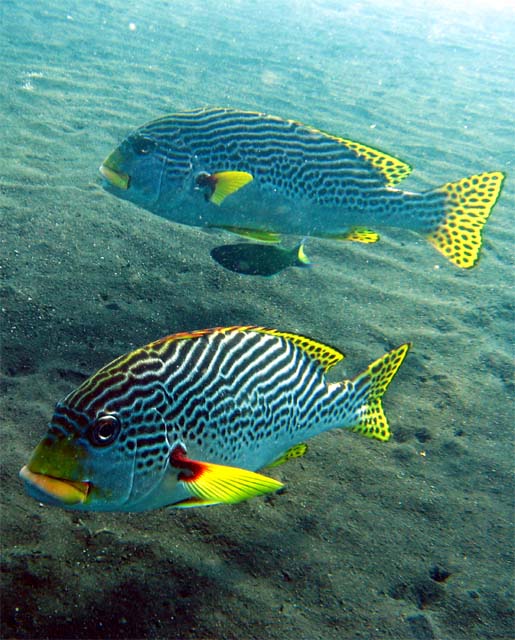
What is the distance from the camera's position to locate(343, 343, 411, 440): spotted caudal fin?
9.98ft

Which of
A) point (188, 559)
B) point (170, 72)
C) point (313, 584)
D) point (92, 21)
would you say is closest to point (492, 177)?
point (313, 584)

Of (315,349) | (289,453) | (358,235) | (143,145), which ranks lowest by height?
(289,453)

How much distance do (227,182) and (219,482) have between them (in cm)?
246

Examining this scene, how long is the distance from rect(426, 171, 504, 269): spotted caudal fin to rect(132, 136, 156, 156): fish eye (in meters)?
2.27

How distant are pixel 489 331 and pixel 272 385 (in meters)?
3.61

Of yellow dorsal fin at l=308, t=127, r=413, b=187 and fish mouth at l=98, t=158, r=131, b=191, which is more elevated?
yellow dorsal fin at l=308, t=127, r=413, b=187

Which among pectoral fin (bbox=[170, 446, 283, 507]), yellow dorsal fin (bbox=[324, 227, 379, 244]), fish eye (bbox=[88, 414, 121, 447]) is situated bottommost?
pectoral fin (bbox=[170, 446, 283, 507])

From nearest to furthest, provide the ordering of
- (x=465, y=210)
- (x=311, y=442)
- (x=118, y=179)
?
(x=311, y=442) < (x=118, y=179) < (x=465, y=210)

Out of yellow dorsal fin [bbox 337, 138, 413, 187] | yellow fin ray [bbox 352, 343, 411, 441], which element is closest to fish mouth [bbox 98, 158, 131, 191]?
yellow dorsal fin [bbox 337, 138, 413, 187]

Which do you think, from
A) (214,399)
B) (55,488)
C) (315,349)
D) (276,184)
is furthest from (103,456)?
(276,184)

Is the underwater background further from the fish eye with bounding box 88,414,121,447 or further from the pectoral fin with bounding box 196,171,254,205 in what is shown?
the pectoral fin with bounding box 196,171,254,205

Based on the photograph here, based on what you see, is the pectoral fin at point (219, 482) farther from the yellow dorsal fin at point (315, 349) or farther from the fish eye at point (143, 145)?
the fish eye at point (143, 145)

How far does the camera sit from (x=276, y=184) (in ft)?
13.5

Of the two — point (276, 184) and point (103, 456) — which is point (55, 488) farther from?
point (276, 184)
